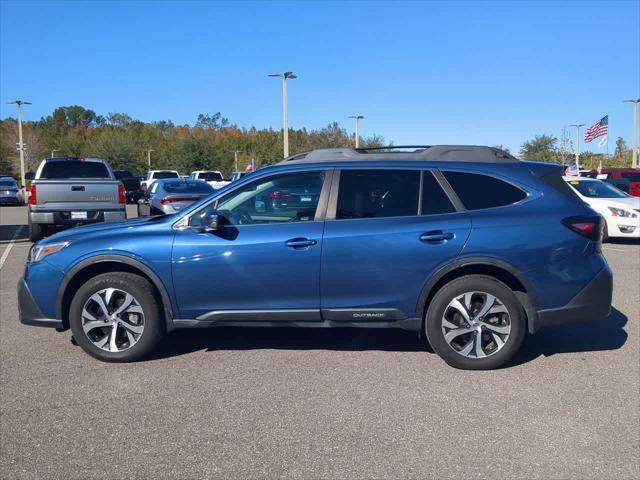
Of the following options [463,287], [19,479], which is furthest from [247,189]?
[19,479]

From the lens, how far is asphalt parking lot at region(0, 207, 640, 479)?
11.7ft

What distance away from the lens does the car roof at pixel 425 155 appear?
17.9 feet

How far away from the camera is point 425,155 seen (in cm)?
548

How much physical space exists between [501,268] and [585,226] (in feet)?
2.50

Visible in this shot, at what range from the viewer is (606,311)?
5.17m

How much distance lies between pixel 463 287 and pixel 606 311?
1213mm

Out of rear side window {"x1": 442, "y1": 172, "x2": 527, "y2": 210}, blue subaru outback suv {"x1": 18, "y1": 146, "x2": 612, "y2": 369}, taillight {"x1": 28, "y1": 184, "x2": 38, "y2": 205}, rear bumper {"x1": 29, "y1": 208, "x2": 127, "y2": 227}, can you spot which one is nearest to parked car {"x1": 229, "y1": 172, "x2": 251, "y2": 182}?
blue subaru outback suv {"x1": 18, "y1": 146, "x2": 612, "y2": 369}

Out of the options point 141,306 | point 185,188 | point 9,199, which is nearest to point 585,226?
point 141,306

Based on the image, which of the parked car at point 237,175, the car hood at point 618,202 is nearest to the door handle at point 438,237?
the parked car at point 237,175

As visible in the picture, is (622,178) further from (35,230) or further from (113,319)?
(113,319)

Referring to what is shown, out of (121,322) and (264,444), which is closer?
(264,444)

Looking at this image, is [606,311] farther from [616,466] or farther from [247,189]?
[247,189]

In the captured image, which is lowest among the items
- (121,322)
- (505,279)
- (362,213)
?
(121,322)

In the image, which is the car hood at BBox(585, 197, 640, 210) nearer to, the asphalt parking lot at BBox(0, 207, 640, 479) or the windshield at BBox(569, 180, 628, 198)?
the windshield at BBox(569, 180, 628, 198)
